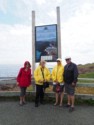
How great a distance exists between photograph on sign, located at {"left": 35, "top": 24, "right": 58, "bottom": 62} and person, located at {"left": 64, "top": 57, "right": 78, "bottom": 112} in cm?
196

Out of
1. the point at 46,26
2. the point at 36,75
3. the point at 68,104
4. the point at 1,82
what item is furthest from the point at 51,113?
the point at 46,26

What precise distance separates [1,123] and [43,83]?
9.87 feet

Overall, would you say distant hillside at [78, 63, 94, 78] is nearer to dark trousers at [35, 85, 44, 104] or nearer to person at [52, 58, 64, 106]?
dark trousers at [35, 85, 44, 104]

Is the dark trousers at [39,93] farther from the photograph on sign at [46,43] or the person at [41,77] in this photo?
the photograph on sign at [46,43]

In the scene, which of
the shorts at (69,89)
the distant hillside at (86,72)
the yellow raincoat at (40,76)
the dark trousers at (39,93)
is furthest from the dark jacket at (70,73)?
the distant hillside at (86,72)

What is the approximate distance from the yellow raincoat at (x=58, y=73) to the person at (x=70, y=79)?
23cm

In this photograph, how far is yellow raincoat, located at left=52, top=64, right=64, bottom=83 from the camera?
12367 mm

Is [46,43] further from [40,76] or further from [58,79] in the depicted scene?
[58,79]

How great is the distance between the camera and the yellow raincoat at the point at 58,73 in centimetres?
1237

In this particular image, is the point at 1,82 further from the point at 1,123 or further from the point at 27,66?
the point at 1,123

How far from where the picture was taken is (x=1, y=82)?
13883 millimetres

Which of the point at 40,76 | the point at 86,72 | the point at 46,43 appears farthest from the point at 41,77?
the point at 86,72

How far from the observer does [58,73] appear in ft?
40.7

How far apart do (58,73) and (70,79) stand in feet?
2.00
